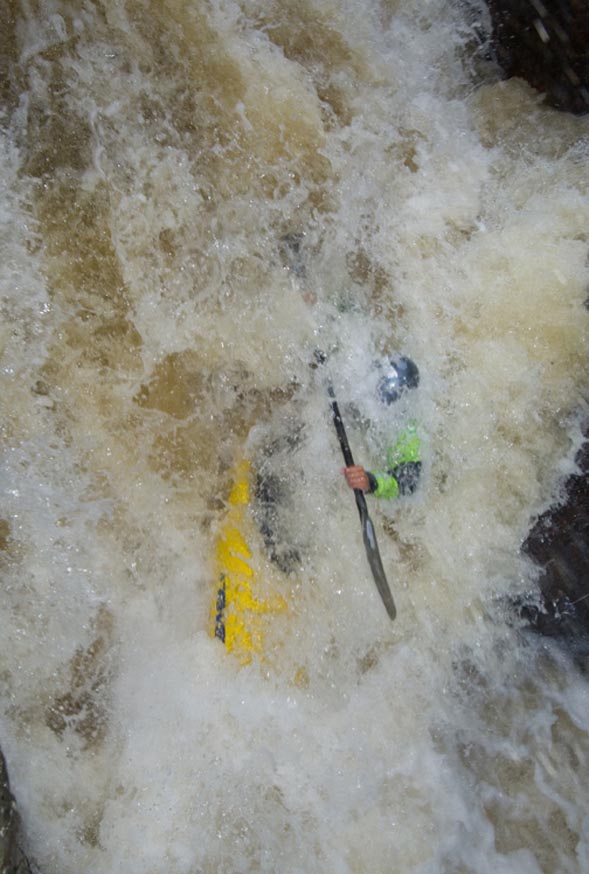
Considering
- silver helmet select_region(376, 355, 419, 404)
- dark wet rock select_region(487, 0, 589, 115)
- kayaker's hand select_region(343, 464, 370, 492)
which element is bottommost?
kayaker's hand select_region(343, 464, 370, 492)

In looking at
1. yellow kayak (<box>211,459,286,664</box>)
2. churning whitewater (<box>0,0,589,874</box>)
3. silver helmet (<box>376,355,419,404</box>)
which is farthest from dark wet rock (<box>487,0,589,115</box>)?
yellow kayak (<box>211,459,286,664</box>)

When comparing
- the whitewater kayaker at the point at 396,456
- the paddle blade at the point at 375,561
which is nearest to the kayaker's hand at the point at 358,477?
the whitewater kayaker at the point at 396,456

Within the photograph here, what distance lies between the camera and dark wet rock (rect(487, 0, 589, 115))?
126 inches

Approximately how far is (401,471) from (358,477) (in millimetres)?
253

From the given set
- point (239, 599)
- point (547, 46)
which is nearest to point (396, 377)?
point (239, 599)

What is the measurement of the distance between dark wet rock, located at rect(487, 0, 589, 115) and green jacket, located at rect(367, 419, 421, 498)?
1952 mm

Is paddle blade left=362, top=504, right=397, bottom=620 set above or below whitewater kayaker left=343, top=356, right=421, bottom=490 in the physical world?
below

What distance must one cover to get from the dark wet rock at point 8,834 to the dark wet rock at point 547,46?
4.13 meters

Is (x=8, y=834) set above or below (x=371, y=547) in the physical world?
below

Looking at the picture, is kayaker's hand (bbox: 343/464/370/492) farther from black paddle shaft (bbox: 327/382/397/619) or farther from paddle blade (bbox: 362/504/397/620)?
paddle blade (bbox: 362/504/397/620)

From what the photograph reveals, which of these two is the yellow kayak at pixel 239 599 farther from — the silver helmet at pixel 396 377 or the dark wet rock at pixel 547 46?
the dark wet rock at pixel 547 46

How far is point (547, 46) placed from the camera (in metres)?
3.29

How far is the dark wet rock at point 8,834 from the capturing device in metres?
2.55

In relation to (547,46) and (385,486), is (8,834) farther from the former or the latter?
(547,46)
